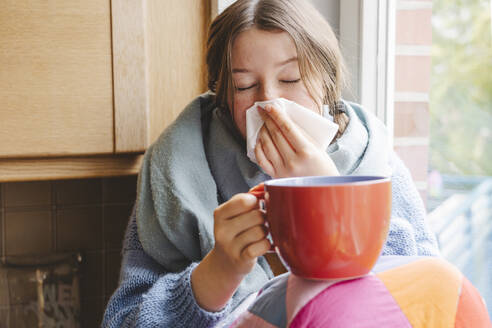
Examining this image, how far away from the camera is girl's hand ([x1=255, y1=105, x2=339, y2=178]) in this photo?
0.71 m

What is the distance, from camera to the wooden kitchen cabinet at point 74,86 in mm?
950

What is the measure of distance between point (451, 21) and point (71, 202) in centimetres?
107

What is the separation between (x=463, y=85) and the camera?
3.14 feet

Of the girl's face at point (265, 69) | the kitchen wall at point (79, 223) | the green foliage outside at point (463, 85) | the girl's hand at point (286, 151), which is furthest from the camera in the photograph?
the kitchen wall at point (79, 223)

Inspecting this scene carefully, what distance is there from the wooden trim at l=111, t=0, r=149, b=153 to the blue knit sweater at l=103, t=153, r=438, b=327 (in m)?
0.20

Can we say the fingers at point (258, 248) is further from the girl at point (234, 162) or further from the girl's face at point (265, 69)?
the girl's face at point (265, 69)

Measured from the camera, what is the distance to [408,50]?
1.18 meters

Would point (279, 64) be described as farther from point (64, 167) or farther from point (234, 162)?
point (64, 167)

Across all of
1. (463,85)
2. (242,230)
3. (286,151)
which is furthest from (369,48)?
(242,230)

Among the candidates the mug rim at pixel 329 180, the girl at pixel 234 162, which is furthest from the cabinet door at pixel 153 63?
the mug rim at pixel 329 180

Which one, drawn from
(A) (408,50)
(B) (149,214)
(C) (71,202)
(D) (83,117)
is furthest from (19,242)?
(A) (408,50)

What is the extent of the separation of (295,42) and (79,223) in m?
0.90

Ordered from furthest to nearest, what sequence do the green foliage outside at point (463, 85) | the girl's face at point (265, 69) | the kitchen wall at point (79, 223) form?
the kitchen wall at point (79, 223)
the green foliage outside at point (463, 85)
the girl's face at point (265, 69)

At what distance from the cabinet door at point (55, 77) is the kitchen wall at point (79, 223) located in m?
0.46
